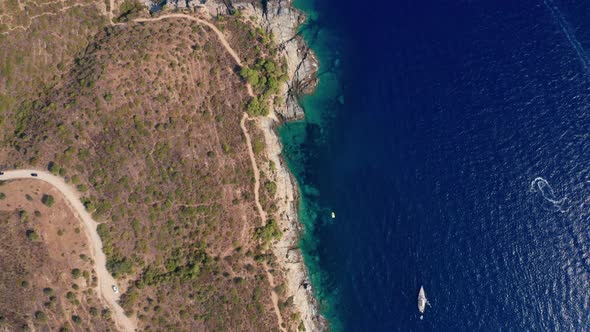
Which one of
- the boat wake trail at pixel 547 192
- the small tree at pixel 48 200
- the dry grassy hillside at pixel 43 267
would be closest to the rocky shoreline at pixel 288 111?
the dry grassy hillside at pixel 43 267

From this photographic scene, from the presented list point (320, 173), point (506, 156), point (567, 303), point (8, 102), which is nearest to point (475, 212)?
point (506, 156)

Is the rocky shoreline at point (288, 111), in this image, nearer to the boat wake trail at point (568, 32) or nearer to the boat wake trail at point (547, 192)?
the boat wake trail at point (547, 192)

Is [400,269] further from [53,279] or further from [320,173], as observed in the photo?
[53,279]

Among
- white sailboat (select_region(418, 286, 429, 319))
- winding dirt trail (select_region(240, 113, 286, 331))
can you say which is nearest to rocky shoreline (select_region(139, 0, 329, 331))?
winding dirt trail (select_region(240, 113, 286, 331))

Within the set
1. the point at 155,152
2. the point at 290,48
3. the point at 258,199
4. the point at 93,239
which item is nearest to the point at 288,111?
the point at 290,48

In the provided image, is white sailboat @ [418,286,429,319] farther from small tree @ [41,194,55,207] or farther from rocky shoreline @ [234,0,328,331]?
small tree @ [41,194,55,207]
